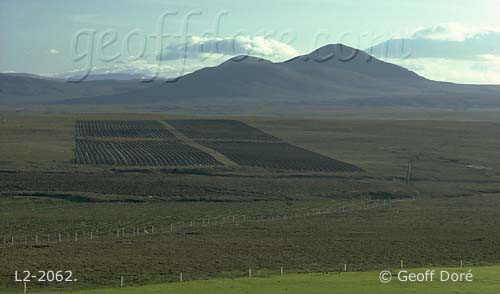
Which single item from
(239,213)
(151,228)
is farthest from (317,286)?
(239,213)

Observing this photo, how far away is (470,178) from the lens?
70.0m

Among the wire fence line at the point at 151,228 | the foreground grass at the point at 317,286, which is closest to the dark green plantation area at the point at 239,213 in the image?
the wire fence line at the point at 151,228

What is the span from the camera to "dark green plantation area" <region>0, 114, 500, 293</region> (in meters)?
33.8

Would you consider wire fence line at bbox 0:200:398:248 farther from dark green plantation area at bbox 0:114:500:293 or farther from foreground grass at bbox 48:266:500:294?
foreground grass at bbox 48:266:500:294

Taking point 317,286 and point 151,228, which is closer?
point 317,286

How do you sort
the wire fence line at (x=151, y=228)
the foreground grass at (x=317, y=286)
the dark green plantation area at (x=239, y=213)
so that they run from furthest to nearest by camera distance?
the wire fence line at (x=151, y=228) < the dark green plantation area at (x=239, y=213) < the foreground grass at (x=317, y=286)

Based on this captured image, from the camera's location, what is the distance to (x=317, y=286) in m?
27.1

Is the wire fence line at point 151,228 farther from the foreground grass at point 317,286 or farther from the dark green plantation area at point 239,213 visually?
the foreground grass at point 317,286

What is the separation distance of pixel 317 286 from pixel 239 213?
23.7 m

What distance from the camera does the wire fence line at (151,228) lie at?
4012cm

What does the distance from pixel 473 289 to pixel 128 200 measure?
107 ft

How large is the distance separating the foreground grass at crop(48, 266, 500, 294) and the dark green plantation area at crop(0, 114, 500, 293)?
2099 millimetres

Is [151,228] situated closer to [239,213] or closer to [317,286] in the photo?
[239,213]

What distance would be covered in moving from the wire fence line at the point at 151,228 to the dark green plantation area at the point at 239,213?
103 millimetres
